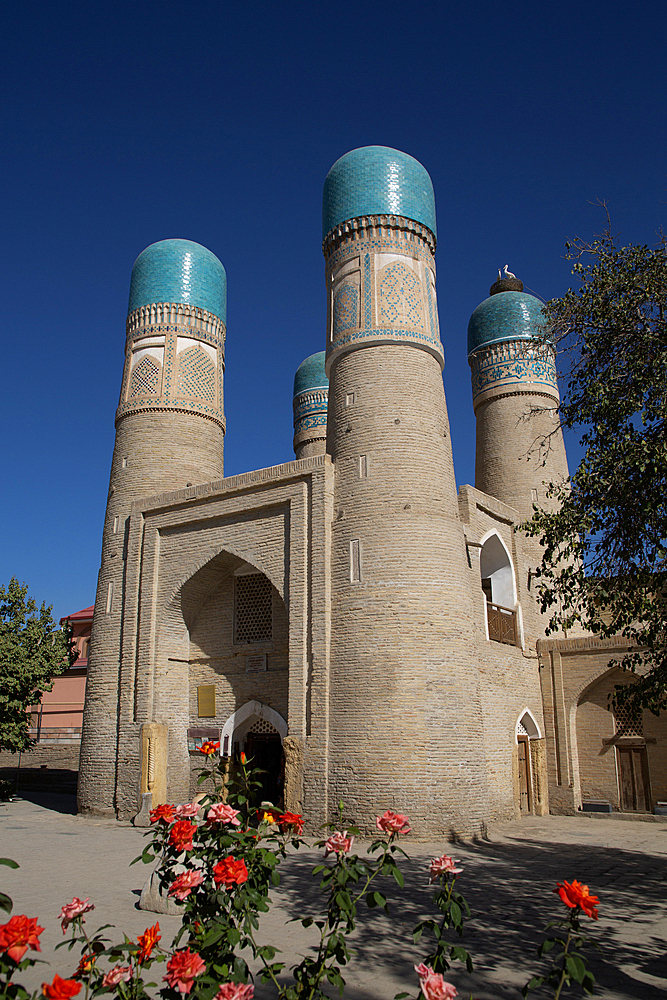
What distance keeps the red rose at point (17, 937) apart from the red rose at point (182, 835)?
26.4 inches

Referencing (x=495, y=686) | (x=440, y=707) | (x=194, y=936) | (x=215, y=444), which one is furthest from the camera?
(x=215, y=444)

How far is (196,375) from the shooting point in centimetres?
1705

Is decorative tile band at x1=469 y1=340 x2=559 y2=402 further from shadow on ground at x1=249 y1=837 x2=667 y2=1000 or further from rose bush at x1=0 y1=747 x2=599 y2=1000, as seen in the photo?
rose bush at x1=0 y1=747 x2=599 y2=1000

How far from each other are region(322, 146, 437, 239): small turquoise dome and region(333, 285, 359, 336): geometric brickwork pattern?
136 centimetres

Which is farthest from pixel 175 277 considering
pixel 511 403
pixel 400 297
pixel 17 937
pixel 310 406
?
pixel 17 937

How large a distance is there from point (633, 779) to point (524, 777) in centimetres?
190

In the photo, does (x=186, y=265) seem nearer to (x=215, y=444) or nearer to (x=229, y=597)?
(x=215, y=444)

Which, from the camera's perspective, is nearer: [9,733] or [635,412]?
[635,412]

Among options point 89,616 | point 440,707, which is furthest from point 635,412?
point 89,616

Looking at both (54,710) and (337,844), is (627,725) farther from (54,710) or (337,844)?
(54,710)

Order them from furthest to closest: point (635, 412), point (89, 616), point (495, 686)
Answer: point (89, 616) → point (495, 686) → point (635, 412)

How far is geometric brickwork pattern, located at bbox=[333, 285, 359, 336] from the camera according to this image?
13.5 meters

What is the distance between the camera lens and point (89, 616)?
97.3 ft

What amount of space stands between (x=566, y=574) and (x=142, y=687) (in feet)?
31.3
